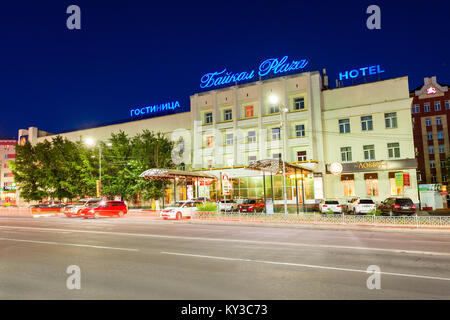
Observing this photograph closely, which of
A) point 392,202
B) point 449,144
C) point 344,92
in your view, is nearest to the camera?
point 392,202

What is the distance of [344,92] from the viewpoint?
130ft

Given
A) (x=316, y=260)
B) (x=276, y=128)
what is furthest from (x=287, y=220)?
(x=276, y=128)

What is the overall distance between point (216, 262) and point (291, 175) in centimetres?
2950

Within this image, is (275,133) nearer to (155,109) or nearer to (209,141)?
(209,141)

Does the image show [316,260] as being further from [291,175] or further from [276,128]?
[276,128]

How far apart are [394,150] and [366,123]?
461cm

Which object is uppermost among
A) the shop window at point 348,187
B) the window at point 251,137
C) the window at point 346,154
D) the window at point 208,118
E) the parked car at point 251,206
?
the window at point 208,118

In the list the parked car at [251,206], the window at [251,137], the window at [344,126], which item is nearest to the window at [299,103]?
the window at [344,126]

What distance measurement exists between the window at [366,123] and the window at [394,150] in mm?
3153

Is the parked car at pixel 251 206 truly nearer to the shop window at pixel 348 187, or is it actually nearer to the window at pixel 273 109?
the shop window at pixel 348 187

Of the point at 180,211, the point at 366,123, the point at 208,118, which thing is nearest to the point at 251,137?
the point at 208,118

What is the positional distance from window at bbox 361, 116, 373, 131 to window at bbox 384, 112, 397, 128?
175cm

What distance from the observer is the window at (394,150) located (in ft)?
120

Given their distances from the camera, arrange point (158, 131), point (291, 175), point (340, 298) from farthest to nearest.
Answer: point (158, 131), point (291, 175), point (340, 298)
